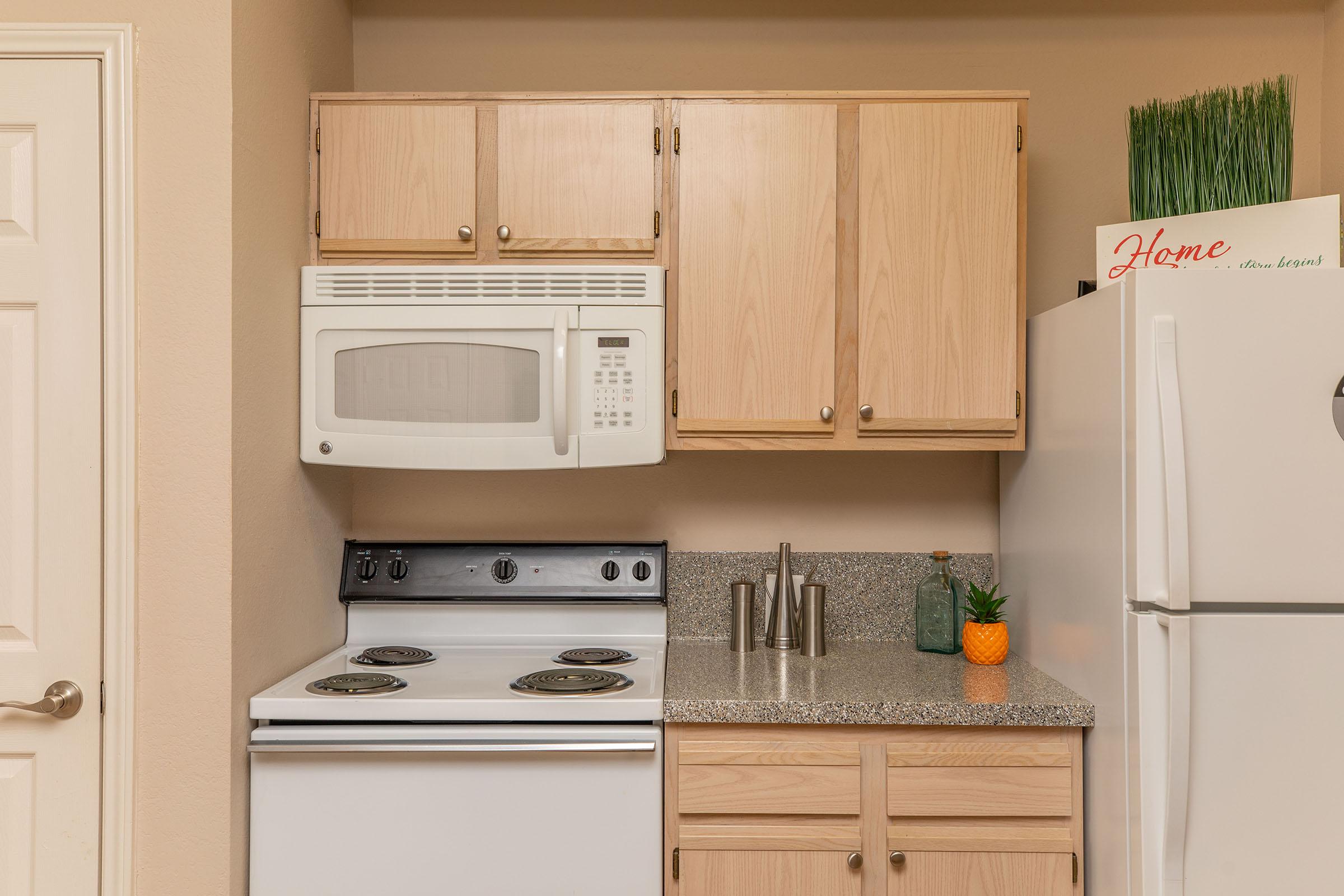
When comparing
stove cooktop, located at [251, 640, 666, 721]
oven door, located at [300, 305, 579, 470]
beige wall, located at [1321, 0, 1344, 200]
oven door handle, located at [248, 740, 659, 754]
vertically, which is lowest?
oven door handle, located at [248, 740, 659, 754]

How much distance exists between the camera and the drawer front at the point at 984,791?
1680mm

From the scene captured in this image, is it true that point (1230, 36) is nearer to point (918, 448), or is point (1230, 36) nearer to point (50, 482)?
point (918, 448)

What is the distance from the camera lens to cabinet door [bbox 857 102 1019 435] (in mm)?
1919

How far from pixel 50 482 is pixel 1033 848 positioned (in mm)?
1922

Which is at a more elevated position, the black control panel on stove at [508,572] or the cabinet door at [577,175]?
the cabinet door at [577,175]

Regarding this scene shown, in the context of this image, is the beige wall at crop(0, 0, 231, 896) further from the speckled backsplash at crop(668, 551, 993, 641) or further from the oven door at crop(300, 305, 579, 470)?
the speckled backsplash at crop(668, 551, 993, 641)

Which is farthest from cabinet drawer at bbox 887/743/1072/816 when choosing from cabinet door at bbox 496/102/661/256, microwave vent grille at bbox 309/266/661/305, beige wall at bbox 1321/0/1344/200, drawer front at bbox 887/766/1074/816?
beige wall at bbox 1321/0/1344/200

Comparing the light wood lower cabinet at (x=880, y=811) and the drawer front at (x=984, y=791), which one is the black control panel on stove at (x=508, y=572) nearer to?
the light wood lower cabinet at (x=880, y=811)

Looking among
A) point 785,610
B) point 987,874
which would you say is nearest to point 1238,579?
point 987,874

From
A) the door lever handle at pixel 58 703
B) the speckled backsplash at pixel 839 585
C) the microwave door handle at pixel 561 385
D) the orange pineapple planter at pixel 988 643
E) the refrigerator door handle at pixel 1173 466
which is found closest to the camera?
the refrigerator door handle at pixel 1173 466

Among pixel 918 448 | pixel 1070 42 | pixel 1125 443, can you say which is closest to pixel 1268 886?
pixel 1125 443

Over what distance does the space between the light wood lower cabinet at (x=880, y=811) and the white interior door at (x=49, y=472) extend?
1.08m

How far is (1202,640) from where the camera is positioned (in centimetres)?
147

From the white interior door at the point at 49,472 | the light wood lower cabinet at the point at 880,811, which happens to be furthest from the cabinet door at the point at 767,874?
the white interior door at the point at 49,472
